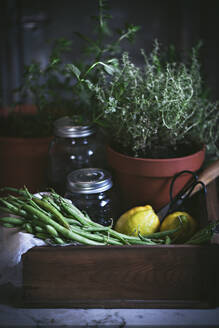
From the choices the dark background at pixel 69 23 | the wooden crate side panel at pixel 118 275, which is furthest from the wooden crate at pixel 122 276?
the dark background at pixel 69 23

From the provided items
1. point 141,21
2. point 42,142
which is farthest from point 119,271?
point 141,21

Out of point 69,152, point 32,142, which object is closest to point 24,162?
point 32,142

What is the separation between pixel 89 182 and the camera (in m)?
0.74

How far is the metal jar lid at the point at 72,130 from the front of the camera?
0.87 metres

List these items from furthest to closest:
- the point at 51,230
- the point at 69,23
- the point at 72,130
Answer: the point at 69,23, the point at 72,130, the point at 51,230

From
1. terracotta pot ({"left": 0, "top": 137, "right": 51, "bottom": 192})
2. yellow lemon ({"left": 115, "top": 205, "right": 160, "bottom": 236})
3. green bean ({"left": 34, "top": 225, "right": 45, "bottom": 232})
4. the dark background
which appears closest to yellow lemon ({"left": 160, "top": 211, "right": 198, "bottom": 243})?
yellow lemon ({"left": 115, "top": 205, "right": 160, "bottom": 236})

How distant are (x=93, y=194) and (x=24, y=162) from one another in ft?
1.07

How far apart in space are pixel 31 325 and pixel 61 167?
40 cm

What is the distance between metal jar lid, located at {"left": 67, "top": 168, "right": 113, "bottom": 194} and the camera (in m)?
0.74

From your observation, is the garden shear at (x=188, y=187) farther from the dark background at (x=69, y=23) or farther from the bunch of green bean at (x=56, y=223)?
the dark background at (x=69, y=23)

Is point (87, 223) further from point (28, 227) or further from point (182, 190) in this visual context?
point (182, 190)

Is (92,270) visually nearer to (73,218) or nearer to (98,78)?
(73,218)

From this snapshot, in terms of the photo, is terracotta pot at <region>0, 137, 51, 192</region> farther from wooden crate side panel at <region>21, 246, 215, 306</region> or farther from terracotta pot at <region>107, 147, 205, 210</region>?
wooden crate side panel at <region>21, 246, 215, 306</region>

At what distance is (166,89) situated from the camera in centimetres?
75
